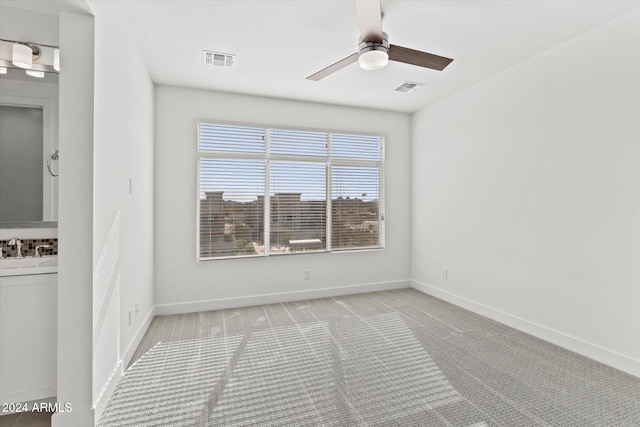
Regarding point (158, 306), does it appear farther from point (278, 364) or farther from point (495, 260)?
point (495, 260)

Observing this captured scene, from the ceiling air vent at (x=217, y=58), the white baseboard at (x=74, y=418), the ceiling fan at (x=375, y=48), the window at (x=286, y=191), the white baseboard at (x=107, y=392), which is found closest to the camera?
the white baseboard at (x=74, y=418)

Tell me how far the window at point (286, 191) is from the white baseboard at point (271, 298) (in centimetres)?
55

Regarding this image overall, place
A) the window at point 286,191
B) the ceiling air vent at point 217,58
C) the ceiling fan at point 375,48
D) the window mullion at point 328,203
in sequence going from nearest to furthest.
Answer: the ceiling fan at point 375,48 < the ceiling air vent at point 217,58 < the window at point 286,191 < the window mullion at point 328,203

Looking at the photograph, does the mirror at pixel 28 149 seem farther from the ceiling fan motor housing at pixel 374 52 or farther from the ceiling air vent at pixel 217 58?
the ceiling fan motor housing at pixel 374 52

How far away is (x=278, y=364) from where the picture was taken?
258cm

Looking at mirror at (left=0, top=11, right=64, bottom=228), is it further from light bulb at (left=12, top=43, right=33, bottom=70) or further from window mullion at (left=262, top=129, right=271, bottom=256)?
window mullion at (left=262, top=129, right=271, bottom=256)

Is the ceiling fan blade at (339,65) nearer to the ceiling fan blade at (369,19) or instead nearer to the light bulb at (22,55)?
the ceiling fan blade at (369,19)

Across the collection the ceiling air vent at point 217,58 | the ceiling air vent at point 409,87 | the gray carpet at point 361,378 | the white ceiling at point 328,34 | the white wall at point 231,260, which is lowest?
the gray carpet at point 361,378

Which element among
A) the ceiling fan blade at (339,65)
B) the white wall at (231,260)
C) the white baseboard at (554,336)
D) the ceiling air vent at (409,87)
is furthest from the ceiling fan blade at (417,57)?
the white baseboard at (554,336)

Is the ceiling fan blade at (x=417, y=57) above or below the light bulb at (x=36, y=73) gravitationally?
above

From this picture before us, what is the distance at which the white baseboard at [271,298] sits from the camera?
3.82 metres

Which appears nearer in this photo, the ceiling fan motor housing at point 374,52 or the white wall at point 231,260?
the ceiling fan motor housing at point 374,52

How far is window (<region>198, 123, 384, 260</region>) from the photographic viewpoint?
4.02 m

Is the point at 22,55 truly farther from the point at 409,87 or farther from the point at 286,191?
the point at 409,87
